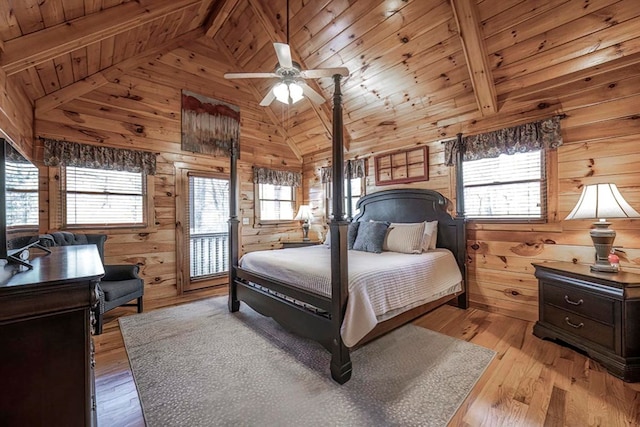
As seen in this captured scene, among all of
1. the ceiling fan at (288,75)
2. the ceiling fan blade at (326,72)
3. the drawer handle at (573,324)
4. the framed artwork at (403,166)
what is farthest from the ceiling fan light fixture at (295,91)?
the drawer handle at (573,324)

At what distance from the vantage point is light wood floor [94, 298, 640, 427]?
66.7 inches

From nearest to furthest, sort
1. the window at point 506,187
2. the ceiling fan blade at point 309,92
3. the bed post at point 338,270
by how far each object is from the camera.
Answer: the bed post at point 338,270
the ceiling fan blade at point 309,92
the window at point 506,187

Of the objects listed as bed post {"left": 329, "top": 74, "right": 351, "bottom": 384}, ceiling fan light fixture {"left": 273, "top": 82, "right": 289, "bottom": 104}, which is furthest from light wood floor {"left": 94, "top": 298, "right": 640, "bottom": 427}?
ceiling fan light fixture {"left": 273, "top": 82, "right": 289, "bottom": 104}

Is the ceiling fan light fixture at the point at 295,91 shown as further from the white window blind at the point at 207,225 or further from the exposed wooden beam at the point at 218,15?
the white window blind at the point at 207,225

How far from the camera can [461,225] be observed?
142 inches

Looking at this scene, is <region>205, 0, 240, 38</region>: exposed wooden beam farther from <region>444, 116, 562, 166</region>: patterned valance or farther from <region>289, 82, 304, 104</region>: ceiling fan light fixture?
<region>444, 116, 562, 166</region>: patterned valance

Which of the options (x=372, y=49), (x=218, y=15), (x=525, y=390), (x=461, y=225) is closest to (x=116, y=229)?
(x=218, y=15)

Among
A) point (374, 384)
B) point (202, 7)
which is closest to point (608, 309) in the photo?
point (374, 384)

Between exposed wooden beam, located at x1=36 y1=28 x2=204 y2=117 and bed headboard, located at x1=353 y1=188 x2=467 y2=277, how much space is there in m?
3.76

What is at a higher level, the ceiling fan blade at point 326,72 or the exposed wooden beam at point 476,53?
the exposed wooden beam at point 476,53

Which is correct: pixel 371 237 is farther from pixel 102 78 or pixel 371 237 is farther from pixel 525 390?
pixel 102 78

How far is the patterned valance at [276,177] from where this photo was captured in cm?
527

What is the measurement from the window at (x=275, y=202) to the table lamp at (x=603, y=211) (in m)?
4.48

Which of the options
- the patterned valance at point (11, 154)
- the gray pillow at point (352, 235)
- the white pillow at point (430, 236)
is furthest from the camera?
the gray pillow at point (352, 235)
